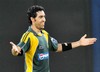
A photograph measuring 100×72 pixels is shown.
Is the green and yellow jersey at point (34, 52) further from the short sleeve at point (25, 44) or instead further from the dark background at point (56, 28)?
the dark background at point (56, 28)

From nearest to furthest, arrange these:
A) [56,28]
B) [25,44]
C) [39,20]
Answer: [25,44]
[39,20]
[56,28]

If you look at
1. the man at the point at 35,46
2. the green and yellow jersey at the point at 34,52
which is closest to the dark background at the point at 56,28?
the man at the point at 35,46

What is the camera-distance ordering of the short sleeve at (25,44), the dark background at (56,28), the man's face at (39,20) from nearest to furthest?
the short sleeve at (25,44)
the man's face at (39,20)
the dark background at (56,28)

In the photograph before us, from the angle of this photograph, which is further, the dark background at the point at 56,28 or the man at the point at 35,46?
the dark background at the point at 56,28

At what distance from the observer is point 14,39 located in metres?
6.73

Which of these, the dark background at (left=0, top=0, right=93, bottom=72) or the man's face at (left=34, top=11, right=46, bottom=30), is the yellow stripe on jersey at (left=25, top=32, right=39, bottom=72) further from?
the dark background at (left=0, top=0, right=93, bottom=72)

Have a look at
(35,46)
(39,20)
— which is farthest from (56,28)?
(35,46)

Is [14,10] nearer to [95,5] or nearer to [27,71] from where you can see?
[95,5]

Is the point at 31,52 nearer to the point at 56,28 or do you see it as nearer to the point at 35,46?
the point at 35,46

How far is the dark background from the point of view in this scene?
6.68 metres

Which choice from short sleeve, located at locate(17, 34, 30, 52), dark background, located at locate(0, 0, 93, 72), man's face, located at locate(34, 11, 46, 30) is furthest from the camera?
dark background, located at locate(0, 0, 93, 72)

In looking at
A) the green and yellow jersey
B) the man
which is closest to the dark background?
the man

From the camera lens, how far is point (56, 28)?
6.90 metres

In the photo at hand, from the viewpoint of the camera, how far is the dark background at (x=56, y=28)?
6.68 metres
